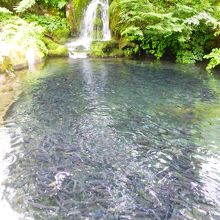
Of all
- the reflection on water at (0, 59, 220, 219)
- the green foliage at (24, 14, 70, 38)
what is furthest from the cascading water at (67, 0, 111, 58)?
Result: the reflection on water at (0, 59, 220, 219)

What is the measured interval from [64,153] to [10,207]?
1.67 meters

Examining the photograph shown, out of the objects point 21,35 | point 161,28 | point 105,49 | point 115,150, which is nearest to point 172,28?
point 161,28

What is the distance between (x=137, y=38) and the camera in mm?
15883

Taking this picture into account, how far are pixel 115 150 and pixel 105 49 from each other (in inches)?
437

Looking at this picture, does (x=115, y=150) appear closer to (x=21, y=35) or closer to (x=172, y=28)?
(x=21, y=35)

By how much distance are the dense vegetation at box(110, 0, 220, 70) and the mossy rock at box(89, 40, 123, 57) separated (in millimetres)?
654

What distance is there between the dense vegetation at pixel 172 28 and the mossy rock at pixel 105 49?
65 cm

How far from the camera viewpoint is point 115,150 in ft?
19.2

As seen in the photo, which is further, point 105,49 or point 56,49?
point 105,49

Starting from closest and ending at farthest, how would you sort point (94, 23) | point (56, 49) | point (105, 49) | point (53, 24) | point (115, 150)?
point (115, 150) < point (56, 49) < point (105, 49) < point (94, 23) < point (53, 24)

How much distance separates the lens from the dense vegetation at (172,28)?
1442cm

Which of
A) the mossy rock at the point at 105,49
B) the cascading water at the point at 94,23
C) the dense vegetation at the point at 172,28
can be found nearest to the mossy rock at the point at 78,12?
the cascading water at the point at 94,23

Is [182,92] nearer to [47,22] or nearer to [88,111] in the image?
[88,111]

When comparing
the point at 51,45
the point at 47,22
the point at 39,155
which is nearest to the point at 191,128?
the point at 39,155
